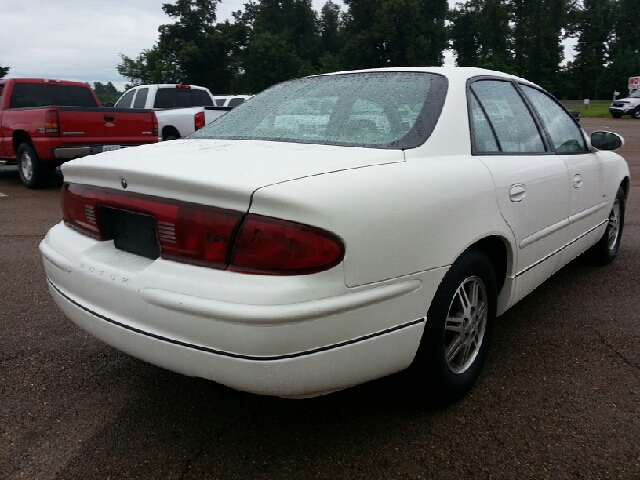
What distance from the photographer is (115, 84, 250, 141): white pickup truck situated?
1183 centimetres

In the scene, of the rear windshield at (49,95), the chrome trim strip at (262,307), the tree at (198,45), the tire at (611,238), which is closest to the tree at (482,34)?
the tree at (198,45)

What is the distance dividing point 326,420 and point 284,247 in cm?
96

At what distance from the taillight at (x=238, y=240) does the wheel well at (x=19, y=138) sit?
809cm

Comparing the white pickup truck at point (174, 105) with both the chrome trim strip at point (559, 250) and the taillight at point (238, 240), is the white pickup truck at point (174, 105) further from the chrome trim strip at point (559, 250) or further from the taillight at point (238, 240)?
the taillight at point (238, 240)

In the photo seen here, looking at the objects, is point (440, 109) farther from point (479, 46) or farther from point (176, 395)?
point (479, 46)

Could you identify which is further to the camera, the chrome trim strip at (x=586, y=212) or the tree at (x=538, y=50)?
the tree at (x=538, y=50)

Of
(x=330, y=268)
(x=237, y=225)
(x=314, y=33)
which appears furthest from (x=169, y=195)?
(x=314, y=33)

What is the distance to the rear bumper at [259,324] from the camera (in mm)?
1787

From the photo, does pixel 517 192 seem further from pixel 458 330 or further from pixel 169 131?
pixel 169 131

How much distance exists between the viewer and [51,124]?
8.35 m

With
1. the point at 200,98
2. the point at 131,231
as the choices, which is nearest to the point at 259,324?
the point at 131,231

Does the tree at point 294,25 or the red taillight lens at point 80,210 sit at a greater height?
the tree at point 294,25

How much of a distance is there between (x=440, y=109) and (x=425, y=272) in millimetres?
814

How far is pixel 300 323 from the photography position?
1784 mm
